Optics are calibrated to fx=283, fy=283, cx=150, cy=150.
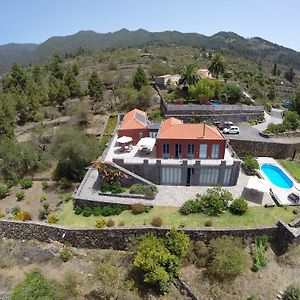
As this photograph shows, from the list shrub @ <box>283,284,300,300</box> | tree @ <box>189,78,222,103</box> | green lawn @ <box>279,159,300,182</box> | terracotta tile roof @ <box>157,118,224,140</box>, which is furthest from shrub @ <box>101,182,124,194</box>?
tree @ <box>189,78,222,103</box>

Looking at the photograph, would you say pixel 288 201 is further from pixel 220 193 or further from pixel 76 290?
pixel 76 290

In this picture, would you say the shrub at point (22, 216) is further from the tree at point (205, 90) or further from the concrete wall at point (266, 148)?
the tree at point (205, 90)

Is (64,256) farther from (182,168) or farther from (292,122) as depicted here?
(292,122)

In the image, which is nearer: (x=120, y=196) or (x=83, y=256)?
(x=83, y=256)

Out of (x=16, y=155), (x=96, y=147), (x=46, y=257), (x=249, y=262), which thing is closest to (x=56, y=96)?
(x=16, y=155)

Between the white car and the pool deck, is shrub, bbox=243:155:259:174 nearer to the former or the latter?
the pool deck

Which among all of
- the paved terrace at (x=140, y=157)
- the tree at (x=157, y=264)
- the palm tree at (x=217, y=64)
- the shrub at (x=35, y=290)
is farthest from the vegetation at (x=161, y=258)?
the palm tree at (x=217, y=64)
